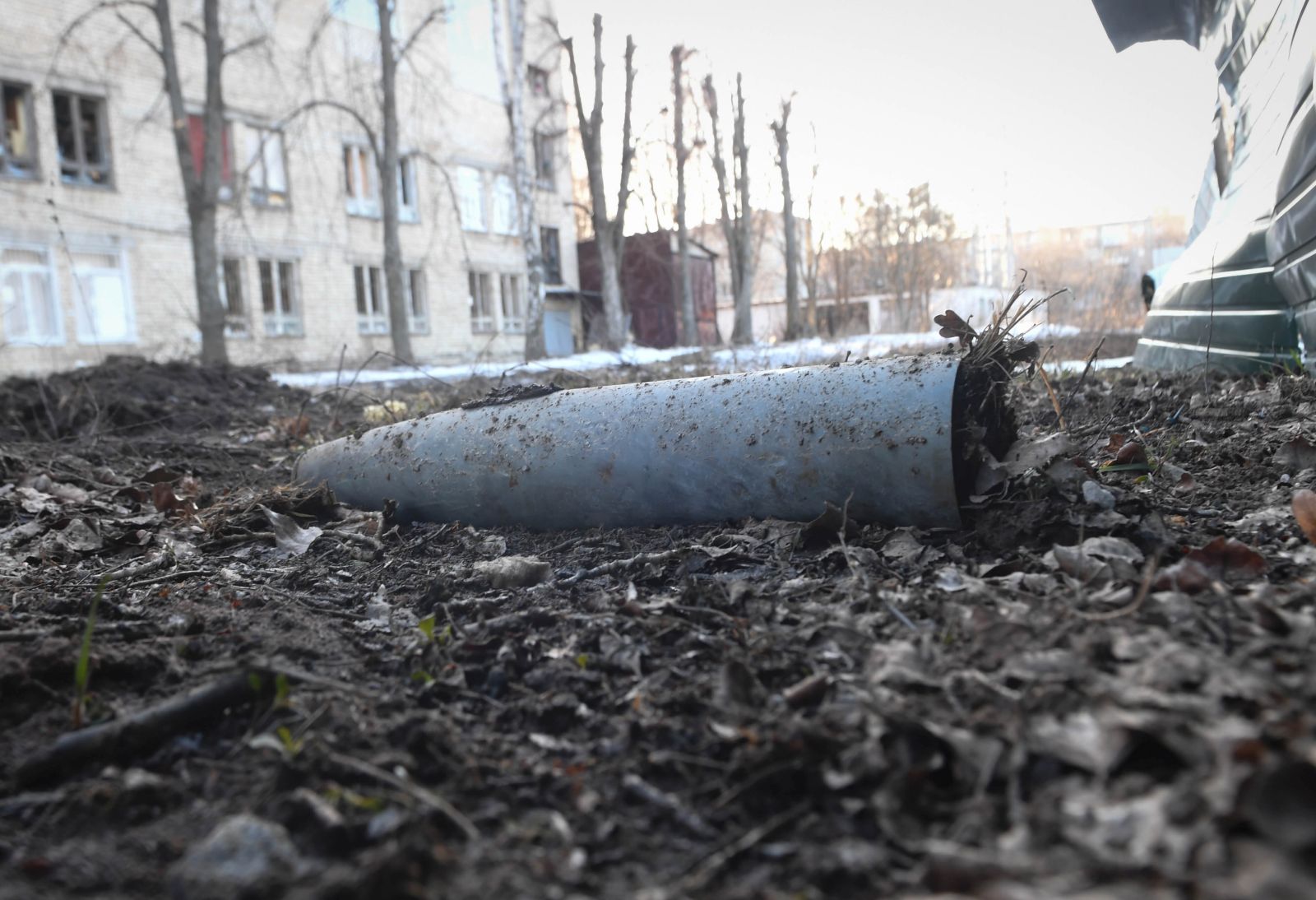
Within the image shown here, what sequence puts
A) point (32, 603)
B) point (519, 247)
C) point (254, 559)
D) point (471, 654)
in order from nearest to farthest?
1. point (471, 654)
2. point (32, 603)
3. point (254, 559)
4. point (519, 247)

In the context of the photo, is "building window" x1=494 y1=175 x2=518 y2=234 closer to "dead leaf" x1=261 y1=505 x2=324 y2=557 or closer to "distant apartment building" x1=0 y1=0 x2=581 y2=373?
"distant apartment building" x1=0 y1=0 x2=581 y2=373

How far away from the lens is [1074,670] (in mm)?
1530

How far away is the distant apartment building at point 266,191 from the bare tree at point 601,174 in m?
1.81

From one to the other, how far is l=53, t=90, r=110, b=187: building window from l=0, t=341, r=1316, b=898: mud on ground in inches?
700

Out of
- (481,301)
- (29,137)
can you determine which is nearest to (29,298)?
(29,137)

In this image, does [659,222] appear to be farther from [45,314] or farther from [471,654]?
[471,654]

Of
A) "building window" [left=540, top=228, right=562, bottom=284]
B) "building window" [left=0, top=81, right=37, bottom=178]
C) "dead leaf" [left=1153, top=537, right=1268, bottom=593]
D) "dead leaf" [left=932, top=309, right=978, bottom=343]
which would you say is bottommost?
"dead leaf" [left=1153, top=537, right=1268, bottom=593]

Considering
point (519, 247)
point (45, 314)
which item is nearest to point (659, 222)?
point (519, 247)

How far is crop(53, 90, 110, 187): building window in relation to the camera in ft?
55.3

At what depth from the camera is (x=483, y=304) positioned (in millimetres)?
26562

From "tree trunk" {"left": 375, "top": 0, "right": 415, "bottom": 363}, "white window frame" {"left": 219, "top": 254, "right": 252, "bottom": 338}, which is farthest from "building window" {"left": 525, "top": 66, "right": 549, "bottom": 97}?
"white window frame" {"left": 219, "top": 254, "right": 252, "bottom": 338}

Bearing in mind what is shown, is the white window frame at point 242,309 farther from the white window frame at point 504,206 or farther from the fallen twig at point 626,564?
the fallen twig at point 626,564

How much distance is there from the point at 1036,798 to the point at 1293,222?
4.12 m

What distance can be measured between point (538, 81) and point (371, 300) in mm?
11954
